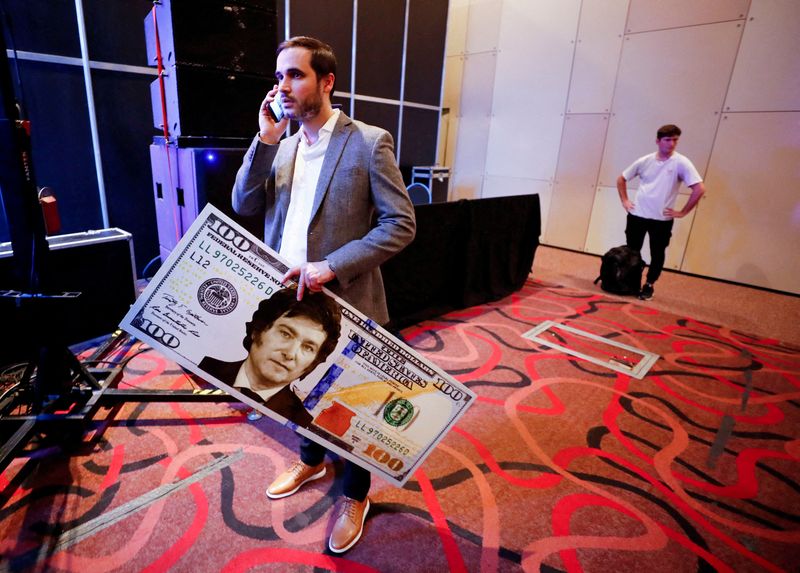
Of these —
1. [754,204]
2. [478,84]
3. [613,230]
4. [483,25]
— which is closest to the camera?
[754,204]

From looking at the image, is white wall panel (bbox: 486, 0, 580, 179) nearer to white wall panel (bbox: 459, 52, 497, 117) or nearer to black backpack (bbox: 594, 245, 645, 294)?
white wall panel (bbox: 459, 52, 497, 117)

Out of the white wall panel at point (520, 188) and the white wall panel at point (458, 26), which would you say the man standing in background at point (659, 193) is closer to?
the white wall panel at point (520, 188)

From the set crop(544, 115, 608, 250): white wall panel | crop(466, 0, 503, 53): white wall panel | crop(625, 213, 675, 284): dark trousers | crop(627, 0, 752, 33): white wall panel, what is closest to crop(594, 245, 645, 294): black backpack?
crop(625, 213, 675, 284): dark trousers

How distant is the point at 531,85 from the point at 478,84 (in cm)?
91

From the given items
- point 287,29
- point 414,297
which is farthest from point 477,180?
point 414,297

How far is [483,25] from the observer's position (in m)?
6.47

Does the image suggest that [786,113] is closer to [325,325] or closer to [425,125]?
[425,125]

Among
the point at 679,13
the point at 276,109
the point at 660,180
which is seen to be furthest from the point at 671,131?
the point at 276,109

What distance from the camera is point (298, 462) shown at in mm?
1703

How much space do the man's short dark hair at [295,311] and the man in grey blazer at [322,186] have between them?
40mm

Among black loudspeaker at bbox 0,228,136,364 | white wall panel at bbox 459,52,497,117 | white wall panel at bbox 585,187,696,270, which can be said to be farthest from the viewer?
white wall panel at bbox 459,52,497,117

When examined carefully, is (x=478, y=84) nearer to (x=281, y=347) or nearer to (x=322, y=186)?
(x=322, y=186)

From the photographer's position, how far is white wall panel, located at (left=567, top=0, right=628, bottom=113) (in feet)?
17.6

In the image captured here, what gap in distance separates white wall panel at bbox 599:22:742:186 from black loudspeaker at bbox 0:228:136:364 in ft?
18.3
